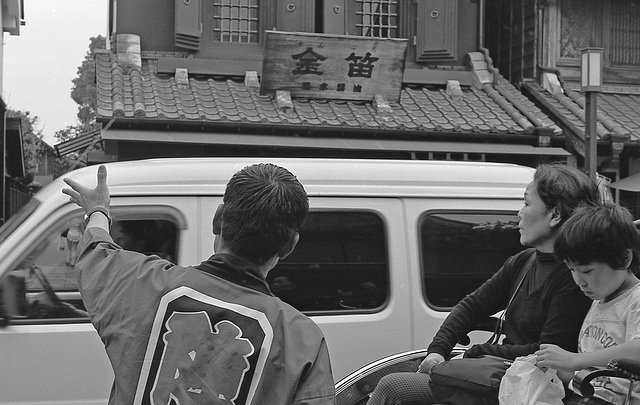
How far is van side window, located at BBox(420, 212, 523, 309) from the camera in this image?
14.6ft

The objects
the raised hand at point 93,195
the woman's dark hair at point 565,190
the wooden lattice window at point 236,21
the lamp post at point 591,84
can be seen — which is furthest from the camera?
the wooden lattice window at point 236,21

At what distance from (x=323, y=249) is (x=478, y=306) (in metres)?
1.18

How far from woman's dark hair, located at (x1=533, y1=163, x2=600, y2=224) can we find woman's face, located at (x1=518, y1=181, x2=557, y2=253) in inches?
0.9

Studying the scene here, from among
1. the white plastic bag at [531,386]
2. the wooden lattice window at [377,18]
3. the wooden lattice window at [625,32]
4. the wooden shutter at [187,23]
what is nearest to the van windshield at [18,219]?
the white plastic bag at [531,386]

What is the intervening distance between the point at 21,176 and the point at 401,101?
565 inches

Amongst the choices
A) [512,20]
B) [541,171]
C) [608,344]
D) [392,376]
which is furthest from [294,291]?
[512,20]

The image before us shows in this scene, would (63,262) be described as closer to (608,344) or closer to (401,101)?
(608,344)

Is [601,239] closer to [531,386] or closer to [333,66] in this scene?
[531,386]

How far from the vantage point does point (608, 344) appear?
8.44ft

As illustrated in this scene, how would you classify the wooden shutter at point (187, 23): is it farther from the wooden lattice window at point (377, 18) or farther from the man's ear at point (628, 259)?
the man's ear at point (628, 259)

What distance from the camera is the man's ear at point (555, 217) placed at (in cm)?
298

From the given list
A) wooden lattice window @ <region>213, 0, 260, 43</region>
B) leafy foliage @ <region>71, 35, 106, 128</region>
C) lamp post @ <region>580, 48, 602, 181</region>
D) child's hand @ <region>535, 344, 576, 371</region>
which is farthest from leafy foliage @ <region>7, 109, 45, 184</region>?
child's hand @ <region>535, 344, 576, 371</region>

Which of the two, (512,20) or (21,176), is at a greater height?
(512,20)

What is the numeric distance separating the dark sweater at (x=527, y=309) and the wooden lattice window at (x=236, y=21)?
890 centimetres
